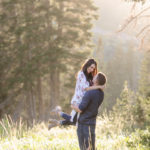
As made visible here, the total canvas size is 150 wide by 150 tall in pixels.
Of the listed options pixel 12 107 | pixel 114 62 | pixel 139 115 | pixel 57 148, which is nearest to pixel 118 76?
pixel 114 62

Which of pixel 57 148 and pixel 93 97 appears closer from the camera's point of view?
pixel 93 97

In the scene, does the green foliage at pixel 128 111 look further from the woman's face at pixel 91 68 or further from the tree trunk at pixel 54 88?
the tree trunk at pixel 54 88

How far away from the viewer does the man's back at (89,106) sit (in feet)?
17.4

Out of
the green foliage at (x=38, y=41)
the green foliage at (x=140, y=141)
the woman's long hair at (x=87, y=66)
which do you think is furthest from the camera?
the green foliage at (x=38, y=41)

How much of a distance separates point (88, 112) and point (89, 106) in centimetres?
10

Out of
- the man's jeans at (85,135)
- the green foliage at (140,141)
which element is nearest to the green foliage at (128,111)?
the green foliage at (140,141)

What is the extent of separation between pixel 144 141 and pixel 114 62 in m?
52.3

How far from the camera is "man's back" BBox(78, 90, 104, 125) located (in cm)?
529

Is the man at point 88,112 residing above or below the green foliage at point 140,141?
above

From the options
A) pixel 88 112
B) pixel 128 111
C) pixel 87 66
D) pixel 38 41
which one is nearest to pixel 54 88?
pixel 38 41

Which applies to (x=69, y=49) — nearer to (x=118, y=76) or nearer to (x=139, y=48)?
(x=139, y=48)

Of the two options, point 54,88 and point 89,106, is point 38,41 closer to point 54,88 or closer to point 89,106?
point 54,88

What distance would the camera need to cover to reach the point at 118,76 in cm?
5675

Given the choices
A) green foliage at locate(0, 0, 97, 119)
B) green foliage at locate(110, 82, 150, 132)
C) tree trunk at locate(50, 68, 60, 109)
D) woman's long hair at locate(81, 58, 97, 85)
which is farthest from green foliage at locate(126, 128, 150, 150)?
tree trunk at locate(50, 68, 60, 109)
